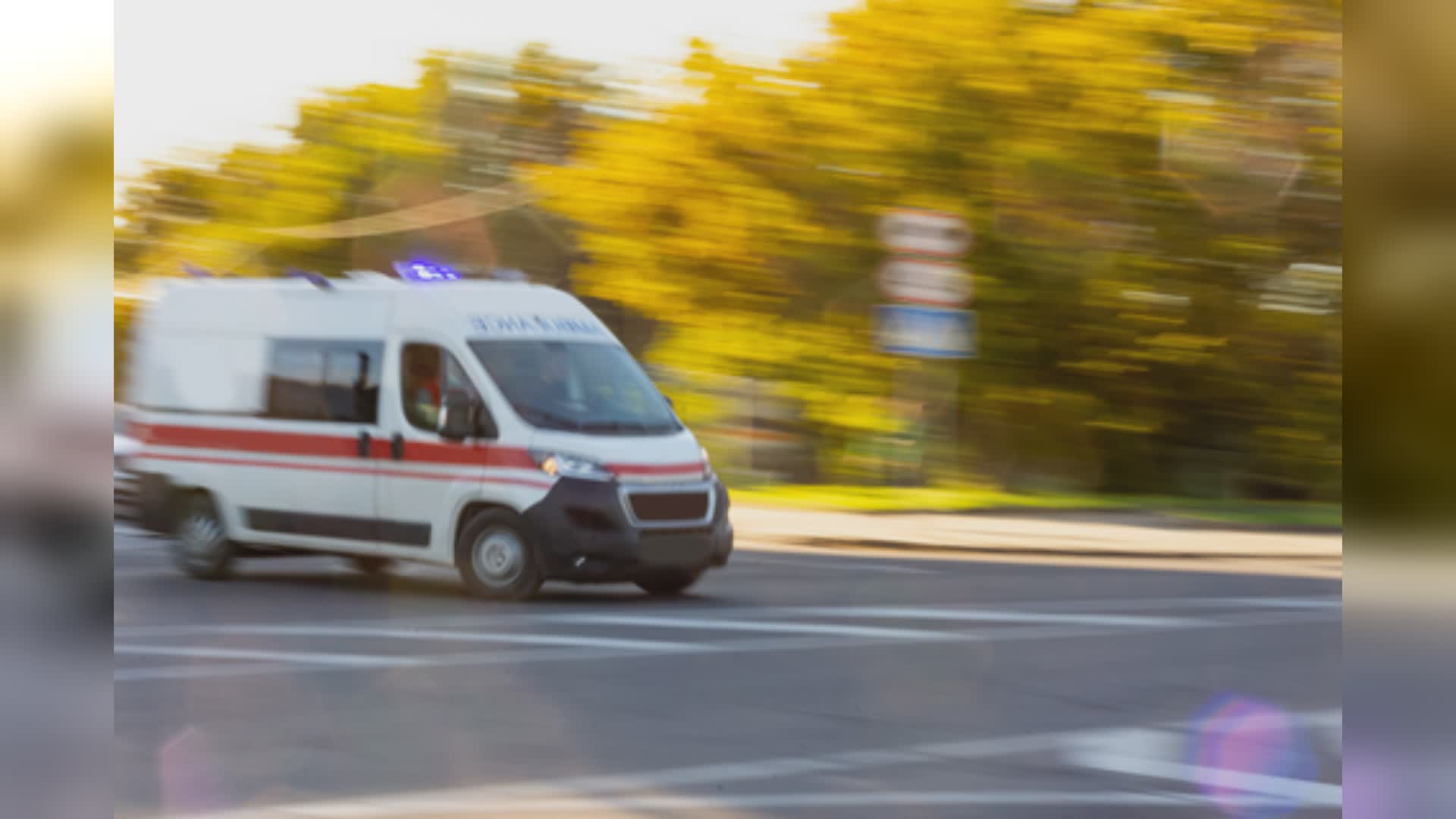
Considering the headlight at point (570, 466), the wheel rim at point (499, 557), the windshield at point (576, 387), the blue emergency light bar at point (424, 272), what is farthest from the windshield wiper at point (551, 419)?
the blue emergency light bar at point (424, 272)

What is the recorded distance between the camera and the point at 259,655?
31.4 feet

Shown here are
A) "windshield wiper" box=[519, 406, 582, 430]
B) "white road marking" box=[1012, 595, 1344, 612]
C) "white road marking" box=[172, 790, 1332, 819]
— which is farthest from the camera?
"white road marking" box=[1012, 595, 1344, 612]

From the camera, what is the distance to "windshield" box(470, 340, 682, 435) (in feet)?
39.1

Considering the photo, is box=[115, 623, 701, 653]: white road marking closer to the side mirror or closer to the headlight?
the headlight

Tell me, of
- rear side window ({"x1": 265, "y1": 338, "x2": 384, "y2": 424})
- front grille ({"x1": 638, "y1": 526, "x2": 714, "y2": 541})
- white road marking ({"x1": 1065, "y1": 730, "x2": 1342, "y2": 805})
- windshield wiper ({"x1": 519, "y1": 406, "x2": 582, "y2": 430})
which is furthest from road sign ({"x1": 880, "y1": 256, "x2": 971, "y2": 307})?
white road marking ({"x1": 1065, "y1": 730, "x2": 1342, "y2": 805})

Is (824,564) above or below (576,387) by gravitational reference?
below

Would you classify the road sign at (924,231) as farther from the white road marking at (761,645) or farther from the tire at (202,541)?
the tire at (202,541)

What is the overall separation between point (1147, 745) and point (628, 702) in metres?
2.33

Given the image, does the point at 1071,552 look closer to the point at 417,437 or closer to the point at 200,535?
the point at 417,437

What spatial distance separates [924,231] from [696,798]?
13.9 metres

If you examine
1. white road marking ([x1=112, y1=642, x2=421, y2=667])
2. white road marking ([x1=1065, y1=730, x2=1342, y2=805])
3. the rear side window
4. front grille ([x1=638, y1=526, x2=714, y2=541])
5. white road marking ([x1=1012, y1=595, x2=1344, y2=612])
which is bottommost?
white road marking ([x1=1012, y1=595, x2=1344, y2=612])

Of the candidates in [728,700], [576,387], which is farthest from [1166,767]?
[576,387]

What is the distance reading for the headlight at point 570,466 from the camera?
11.6m

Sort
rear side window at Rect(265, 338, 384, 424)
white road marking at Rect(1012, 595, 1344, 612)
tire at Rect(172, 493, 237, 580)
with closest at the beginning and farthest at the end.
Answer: white road marking at Rect(1012, 595, 1344, 612), rear side window at Rect(265, 338, 384, 424), tire at Rect(172, 493, 237, 580)
